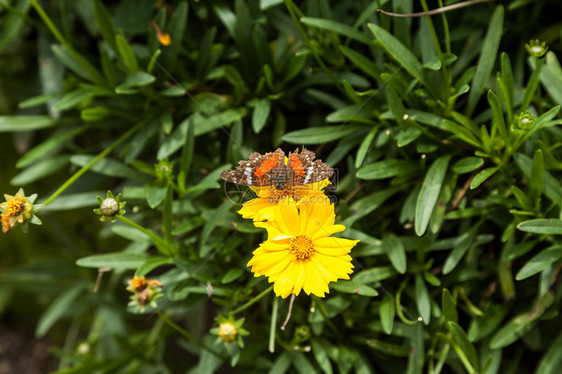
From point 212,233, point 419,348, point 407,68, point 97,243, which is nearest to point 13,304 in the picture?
point 97,243

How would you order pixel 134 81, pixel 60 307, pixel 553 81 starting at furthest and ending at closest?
pixel 60 307 < pixel 134 81 < pixel 553 81

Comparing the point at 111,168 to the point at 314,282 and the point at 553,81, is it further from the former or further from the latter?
the point at 553,81

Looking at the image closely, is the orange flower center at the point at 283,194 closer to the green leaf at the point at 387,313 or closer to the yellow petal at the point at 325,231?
the yellow petal at the point at 325,231

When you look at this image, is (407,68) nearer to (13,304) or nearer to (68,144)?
(68,144)

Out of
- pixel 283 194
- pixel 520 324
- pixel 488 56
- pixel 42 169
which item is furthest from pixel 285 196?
pixel 42 169

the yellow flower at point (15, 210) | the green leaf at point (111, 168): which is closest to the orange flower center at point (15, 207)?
the yellow flower at point (15, 210)

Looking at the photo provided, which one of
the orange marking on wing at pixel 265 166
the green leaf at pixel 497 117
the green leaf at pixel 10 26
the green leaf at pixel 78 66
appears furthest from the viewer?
the green leaf at pixel 10 26

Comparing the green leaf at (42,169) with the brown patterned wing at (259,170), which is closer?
the brown patterned wing at (259,170)
